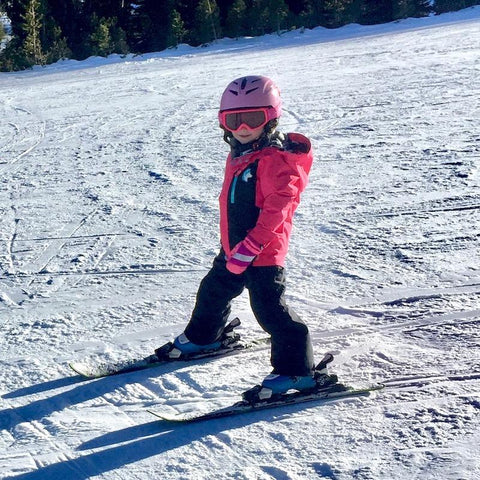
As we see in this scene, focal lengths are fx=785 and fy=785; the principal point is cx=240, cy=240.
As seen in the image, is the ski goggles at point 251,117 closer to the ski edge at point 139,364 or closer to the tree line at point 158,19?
the ski edge at point 139,364

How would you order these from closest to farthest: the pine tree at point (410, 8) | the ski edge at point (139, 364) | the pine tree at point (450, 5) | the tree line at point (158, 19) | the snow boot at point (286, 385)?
the snow boot at point (286, 385), the ski edge at point (139, 364), the tree line at point (158, 19), the pine tree at point (410, 8), the pine tree at point (450, 5)

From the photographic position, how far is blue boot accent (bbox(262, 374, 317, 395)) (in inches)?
137

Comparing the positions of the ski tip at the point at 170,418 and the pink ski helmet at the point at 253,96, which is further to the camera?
the pink ski helmet at the point at 253,96

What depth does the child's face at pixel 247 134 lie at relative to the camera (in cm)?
346

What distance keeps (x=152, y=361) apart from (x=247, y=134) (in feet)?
4.06

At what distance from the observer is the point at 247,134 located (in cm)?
347

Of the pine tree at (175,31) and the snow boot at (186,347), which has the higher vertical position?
the pine tree at (175,31)

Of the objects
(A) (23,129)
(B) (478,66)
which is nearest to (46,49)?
(A) (23,129)

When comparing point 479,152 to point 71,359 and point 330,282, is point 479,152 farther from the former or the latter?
point 71,359

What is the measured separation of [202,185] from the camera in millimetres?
7098

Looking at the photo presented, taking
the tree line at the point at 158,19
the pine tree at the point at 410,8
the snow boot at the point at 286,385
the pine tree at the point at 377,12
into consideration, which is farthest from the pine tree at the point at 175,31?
the snow boot at the point at 286,385

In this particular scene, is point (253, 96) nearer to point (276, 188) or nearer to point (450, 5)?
point (276, 188)

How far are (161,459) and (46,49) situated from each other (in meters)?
19.2

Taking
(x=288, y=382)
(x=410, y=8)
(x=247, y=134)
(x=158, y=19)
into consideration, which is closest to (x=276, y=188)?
(x=247, y=134)
